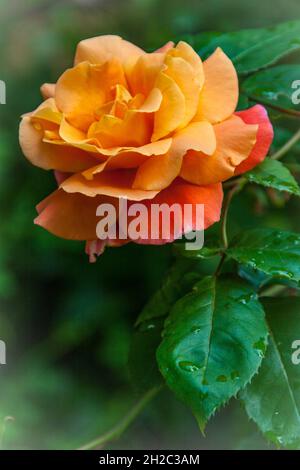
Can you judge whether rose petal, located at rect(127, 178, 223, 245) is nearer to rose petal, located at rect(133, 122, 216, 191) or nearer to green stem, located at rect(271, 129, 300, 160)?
rose petal, located at rect(133, 122, 216, 191)

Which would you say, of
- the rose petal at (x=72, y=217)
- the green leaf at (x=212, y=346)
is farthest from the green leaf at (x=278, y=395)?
the rose petal at (x=72, y=217)

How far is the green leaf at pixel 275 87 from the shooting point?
486 mm

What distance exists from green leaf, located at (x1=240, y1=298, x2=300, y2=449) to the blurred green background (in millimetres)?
149

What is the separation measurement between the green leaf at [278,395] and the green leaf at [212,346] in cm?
3

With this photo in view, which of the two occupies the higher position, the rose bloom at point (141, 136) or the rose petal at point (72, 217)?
the rose bloom at point (141, 136)

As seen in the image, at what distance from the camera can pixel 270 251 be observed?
15.6 inches

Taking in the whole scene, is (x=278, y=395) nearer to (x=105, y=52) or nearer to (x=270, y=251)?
(x=270, y=251)

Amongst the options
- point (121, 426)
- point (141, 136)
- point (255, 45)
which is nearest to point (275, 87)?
point (255, 45)

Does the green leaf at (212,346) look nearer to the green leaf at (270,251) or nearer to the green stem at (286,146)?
the green leaf at (270,251)

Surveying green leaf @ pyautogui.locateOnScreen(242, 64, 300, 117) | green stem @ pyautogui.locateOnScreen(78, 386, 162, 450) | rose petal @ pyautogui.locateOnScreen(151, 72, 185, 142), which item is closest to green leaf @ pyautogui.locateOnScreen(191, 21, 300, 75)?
green leaf @ pyautogui.locateOnScreen(242, 64, 300, 117)

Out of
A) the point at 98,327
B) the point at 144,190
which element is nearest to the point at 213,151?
the point at 144,190

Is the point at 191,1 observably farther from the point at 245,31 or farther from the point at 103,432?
the point at 103,432

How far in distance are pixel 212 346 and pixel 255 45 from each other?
0.85 ft

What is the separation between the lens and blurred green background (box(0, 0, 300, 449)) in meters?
0.59
